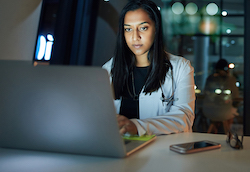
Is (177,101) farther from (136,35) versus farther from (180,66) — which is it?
(136,35)

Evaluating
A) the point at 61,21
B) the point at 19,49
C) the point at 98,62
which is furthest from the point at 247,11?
the point at 19,49

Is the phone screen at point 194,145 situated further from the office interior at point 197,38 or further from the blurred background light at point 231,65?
the blurred background light at point 231,65

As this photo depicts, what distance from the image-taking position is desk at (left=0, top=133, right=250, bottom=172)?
1.84ft

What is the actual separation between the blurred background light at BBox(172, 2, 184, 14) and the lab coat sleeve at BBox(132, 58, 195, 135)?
2246 millimetres

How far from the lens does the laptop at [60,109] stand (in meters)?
0.58

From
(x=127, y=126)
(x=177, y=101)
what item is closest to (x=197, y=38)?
(x=177, y=101)

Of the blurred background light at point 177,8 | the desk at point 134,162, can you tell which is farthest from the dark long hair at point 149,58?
the blurred background light at point 177,8

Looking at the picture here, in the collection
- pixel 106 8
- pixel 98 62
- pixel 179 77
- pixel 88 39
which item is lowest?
pixel 179 77

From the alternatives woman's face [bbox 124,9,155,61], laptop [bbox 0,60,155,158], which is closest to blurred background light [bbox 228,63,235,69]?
woman's face [bbox 124,9,155,61]

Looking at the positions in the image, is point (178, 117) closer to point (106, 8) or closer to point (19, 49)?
point (19, 49)

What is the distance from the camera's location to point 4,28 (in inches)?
64.7

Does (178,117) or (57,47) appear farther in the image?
(57,47)

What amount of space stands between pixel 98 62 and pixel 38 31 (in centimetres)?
119

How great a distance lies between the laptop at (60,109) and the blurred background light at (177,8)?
334 cm
